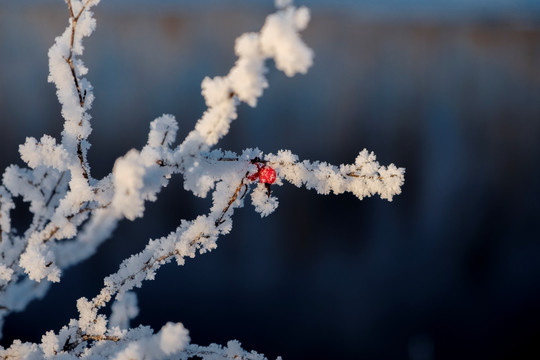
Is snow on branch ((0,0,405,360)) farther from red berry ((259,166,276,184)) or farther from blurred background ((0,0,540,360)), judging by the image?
blurred background ((0,0,540,360))

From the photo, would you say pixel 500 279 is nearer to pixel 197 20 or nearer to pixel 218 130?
pixel 197 20

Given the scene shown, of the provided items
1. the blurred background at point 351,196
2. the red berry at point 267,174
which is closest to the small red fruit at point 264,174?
the red berry at point 267,174

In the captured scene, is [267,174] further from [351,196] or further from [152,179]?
[351,196]

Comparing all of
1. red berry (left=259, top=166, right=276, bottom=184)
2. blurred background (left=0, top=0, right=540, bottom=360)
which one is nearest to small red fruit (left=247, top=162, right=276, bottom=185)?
red berry (left=259, top=166, right=276, bottom=184)

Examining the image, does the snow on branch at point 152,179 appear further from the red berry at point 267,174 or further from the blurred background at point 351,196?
the blurred background at point 351,196

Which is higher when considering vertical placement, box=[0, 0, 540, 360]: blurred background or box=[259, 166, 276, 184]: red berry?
box=[0, 0, 540, 360]: blurred background

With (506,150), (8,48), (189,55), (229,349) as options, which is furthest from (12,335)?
(506,150)
